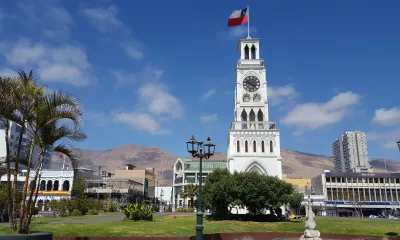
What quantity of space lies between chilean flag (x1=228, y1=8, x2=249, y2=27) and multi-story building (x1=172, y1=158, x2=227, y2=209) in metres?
40.5

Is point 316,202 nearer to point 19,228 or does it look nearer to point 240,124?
point 240,124

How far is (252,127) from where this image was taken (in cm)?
5509

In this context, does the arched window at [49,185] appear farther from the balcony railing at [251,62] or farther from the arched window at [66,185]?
the balcony railing at [251,62]

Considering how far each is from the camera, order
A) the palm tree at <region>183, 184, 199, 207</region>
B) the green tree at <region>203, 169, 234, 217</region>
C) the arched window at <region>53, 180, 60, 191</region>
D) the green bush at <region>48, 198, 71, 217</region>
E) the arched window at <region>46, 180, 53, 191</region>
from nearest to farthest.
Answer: the green tree at <region>203, 169, 234, 217</region> → the green bush at <region>48, 198, 71, 217</region> → the palm tree at <region>183, 184, 199, 207</region> → the arched window at <region>53, 180, 60, 191</region> → the arched window at <region>46, 180, 53, 191</region>

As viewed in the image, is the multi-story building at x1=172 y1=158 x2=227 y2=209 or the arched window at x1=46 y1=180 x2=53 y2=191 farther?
the multi-story building at x1=172 y1=158 x2=227 y2=209

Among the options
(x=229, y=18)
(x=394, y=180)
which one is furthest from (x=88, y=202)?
(x=394, y=180)

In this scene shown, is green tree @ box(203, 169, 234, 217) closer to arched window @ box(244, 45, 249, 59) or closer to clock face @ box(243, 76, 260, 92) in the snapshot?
clock face @ box(243, 76, 260, 92)

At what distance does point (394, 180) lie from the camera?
289 ft

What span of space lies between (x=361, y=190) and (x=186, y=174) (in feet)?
158

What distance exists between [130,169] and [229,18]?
280ft

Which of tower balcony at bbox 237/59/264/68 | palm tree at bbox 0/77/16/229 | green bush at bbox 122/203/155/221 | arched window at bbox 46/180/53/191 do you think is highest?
tower balcony at bbox 237/59/264/68

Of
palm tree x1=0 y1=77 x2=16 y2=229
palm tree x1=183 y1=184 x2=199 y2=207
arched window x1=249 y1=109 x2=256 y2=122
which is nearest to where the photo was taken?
palm tree x1=0 y1=77 x2=16 y2=229

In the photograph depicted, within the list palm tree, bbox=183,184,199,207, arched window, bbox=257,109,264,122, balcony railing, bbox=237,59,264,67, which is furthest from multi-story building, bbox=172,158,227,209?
balcony railing, bbox=237,59,264,67

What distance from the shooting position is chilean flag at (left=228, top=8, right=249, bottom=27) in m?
52.4
